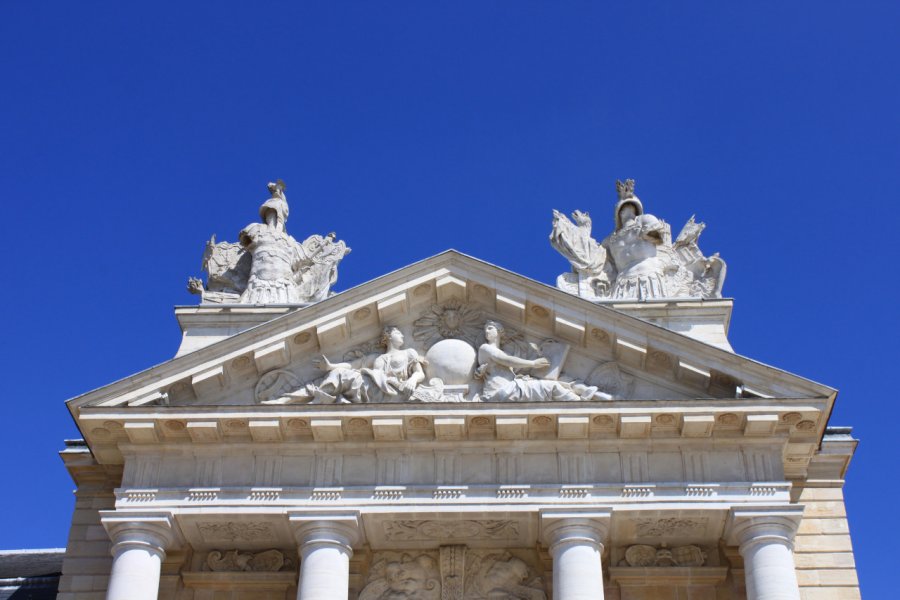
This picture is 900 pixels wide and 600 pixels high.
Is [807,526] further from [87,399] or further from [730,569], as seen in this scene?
[87,399]

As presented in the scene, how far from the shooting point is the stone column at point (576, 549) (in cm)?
2348

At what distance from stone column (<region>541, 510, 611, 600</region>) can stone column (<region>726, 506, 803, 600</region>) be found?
7.88ft

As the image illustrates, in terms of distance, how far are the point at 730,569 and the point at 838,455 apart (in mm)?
3234

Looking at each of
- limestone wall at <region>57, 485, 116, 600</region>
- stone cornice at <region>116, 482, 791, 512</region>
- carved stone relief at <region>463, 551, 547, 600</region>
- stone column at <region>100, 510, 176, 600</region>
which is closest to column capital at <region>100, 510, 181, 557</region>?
stone column at <region>100, 510, 176, 600</region>

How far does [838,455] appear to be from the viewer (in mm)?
26344

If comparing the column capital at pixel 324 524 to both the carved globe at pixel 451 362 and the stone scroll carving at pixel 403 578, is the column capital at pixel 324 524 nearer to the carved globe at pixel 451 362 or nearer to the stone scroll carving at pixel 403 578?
the stone scroll carving at pixel 403 578

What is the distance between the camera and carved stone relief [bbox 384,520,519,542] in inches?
973

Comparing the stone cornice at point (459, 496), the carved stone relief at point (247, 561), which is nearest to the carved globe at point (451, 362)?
the stone cornice at point (459, 496)

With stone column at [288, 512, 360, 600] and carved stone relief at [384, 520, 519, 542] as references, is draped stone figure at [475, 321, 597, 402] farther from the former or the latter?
stone column at [288, 512, 360, 600]

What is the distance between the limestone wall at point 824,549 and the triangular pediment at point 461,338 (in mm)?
2714

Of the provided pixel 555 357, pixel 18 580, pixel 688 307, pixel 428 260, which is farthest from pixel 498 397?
pixel 18 580

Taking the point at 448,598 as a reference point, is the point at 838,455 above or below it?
above

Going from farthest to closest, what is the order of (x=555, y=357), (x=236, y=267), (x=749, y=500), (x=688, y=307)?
(x=236, y=267)
(x=688, y=307)
(x=555, y=357)
(x=749, y=500)

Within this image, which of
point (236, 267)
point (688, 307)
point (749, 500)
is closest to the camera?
point (749, 500)
